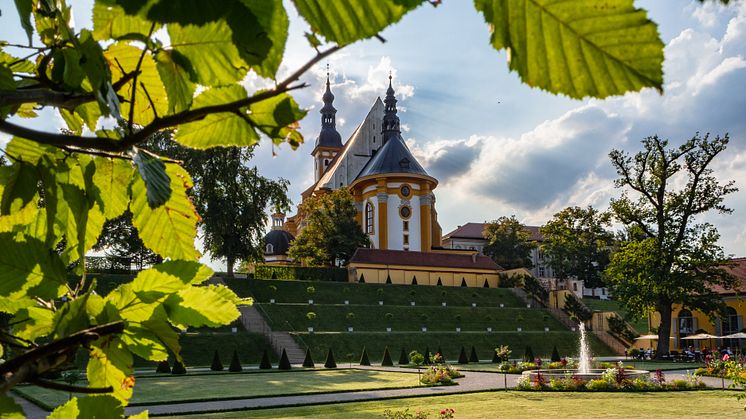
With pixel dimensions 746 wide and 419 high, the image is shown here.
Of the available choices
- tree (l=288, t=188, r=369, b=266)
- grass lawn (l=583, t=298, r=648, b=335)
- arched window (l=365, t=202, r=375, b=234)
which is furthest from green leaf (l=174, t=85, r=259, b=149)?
arched window (l=365, t=202, r=375, b=234)

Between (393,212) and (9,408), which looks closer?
(9,408)

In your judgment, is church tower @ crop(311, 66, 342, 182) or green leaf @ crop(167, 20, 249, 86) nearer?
green leaf @ crop(167, 20, 249, 86)

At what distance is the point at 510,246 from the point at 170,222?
56.2 metres

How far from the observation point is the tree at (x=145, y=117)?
0.42m

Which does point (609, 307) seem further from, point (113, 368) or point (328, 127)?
point (113, 368)

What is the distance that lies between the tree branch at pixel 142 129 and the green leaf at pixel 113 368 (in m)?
0.20

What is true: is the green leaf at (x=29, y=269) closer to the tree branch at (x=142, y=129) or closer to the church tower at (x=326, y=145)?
the tree branch at (x=142, y=129)

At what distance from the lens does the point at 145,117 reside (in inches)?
28.4

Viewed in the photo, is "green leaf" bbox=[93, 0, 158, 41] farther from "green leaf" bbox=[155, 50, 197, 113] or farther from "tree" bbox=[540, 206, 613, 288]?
"tree" bbox=[540, 206, 613, 288]

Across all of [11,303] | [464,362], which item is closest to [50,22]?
[11,303]

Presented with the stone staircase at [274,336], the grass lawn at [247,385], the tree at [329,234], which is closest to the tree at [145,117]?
the grass lawn at [247,385]

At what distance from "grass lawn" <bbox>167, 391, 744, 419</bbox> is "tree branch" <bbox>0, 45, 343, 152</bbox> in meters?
11.4

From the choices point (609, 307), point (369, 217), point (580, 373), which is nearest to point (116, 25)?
point (580, 373)

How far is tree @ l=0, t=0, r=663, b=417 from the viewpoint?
42 centimetres
